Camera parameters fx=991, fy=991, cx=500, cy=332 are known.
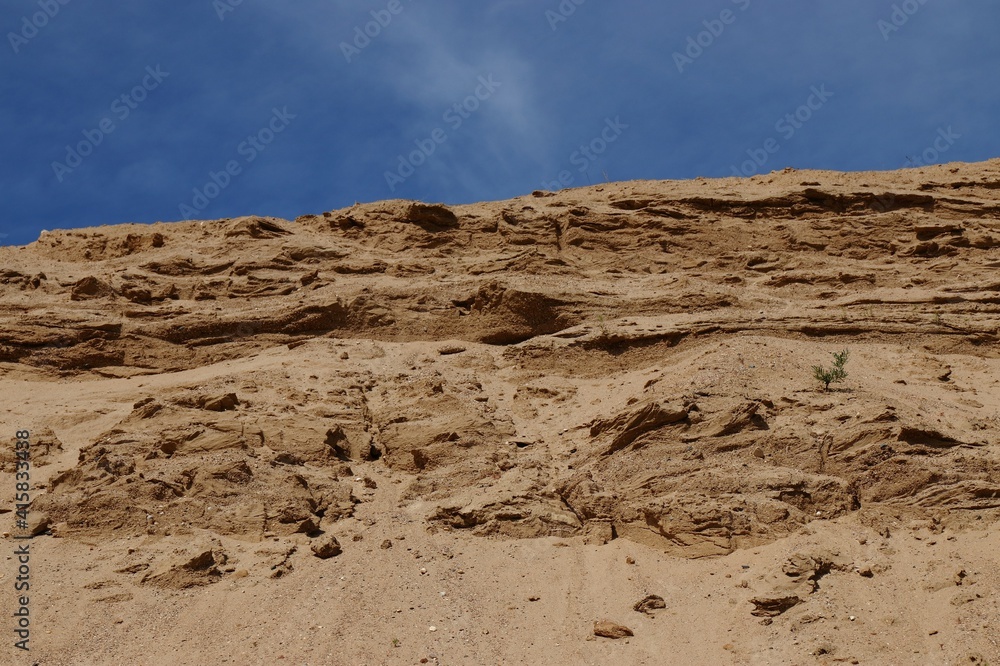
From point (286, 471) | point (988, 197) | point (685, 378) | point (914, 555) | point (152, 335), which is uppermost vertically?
point (988, 197)

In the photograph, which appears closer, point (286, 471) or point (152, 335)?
point (286, 471)

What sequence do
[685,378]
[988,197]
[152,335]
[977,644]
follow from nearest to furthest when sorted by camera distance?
[977,644] < [685,378] < [152,335] < [988,197]

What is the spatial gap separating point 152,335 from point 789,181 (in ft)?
41.0

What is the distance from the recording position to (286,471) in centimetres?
1109

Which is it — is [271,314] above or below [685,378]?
above

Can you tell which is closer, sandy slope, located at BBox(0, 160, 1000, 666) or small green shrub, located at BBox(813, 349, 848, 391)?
sandy slope, located at BBox(0, 160, 1000, 666)

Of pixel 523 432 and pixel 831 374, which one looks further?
pixel 523 432

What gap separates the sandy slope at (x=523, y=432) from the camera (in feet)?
28.6

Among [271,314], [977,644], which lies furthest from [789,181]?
[977,644]

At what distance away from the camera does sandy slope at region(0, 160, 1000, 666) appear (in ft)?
28.6

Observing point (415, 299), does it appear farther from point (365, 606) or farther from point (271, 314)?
point (365, 606)

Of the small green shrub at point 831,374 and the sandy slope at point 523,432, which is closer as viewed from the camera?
the sandy slope at point 523,432

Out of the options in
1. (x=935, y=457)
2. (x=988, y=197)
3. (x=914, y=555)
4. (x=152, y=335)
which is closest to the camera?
A: (x=914, y=555)

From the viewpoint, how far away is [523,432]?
12508 mm
